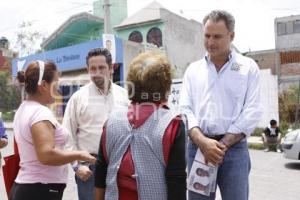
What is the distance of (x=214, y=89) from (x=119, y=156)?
86cm

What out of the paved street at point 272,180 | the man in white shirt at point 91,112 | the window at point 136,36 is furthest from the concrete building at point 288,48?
the man in white shirt at point 91,112

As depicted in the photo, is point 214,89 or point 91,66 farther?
point 91,66

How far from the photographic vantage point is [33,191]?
255 centimetres

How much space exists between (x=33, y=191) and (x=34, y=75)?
74 cm

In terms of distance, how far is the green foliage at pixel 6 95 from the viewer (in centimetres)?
3159

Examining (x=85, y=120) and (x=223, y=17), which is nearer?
(x=223, y=17)

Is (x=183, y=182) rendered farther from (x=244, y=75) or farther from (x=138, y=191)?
(x=244, y=75)

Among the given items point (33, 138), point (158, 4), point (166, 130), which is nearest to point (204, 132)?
point (166, 130)

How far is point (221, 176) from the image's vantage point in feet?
8.48

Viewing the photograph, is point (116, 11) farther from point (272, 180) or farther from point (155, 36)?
point (272, 180)

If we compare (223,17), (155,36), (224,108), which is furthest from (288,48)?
(224,108)

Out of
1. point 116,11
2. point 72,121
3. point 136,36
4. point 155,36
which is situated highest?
point 116,11

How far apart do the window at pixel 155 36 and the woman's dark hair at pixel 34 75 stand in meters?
17.6

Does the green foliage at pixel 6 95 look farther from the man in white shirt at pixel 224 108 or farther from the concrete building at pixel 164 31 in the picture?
the man in white shirt at pixel 224 108
